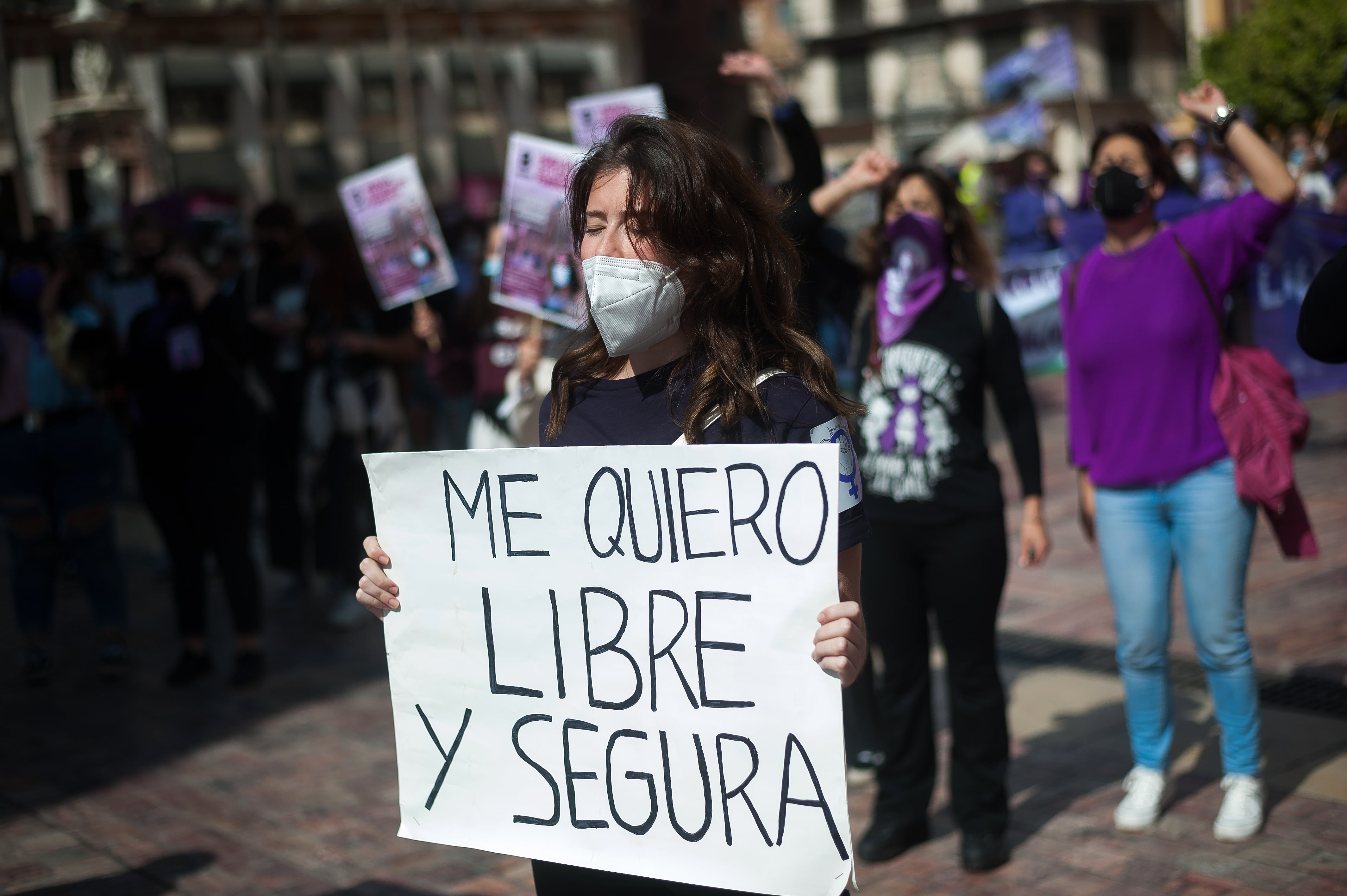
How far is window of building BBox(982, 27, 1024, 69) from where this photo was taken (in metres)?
49.7

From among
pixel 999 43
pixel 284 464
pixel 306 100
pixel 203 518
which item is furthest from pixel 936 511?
pixel 999 43

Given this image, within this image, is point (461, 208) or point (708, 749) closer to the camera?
point (708, 749)

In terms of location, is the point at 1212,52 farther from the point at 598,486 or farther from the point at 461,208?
the point at 598,486

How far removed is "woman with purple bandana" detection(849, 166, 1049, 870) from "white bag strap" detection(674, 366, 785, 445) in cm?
181

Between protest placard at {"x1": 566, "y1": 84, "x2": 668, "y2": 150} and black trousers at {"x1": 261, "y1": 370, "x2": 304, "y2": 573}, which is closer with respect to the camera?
protest placard at {"x1": 566, "y1": 84, "x2": 668, "y2": 150}

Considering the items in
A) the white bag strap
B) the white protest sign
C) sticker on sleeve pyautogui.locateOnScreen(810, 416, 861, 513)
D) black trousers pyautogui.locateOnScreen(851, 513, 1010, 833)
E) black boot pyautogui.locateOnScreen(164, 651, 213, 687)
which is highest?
the white bag strap

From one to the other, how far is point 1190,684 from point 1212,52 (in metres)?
20.9

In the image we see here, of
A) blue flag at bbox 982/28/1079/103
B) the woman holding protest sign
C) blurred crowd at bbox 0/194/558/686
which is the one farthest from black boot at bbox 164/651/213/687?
blue flag at bbox 982/28/1079/103

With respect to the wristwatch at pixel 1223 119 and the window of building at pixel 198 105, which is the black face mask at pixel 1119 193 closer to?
the wristwatch at pixel 1223 119

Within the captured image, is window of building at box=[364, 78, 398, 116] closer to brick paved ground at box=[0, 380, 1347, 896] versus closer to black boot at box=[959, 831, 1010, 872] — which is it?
brick paved ground at box=[0, 380, 1347, 896]

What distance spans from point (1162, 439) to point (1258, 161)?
81 cm

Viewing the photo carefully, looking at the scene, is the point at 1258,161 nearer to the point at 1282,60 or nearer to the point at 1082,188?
the point at 1082,188

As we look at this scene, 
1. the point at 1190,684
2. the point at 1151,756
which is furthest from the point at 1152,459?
the point at 1190,684

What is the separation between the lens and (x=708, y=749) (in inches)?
86.0
